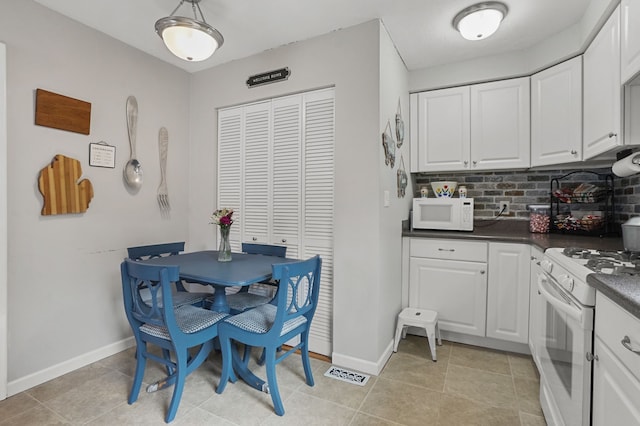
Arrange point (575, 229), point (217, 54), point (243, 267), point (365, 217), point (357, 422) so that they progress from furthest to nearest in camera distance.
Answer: point (217, 54) → point (575, 229) → point (365, 217) → point (243, 267) → point (357, 422)

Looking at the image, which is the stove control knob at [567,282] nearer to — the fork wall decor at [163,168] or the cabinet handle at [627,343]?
the cabinet handle at [627,343]

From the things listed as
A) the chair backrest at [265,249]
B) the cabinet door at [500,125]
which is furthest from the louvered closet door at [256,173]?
the cabinet door at [500,125]

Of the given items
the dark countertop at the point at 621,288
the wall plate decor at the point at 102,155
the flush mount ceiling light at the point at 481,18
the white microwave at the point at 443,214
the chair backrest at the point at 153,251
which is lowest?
the chair backrest at the point at 153,251

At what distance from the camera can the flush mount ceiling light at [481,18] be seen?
6.63ft

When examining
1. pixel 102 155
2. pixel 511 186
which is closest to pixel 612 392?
pixel 511 186

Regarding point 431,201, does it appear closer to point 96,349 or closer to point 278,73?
point 278,73

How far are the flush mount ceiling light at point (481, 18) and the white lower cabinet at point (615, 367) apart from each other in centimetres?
177

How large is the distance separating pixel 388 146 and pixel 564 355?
157cm

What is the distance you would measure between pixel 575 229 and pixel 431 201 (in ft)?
3.64

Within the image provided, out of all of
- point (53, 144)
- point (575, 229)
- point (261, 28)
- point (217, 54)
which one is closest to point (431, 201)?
point (575, 229)

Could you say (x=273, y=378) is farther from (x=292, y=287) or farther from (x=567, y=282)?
(x=567, y=282)

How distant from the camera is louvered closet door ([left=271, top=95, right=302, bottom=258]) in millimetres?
2602

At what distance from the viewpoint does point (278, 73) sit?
261 cm

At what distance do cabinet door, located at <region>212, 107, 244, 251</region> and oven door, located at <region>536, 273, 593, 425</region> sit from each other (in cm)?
232
